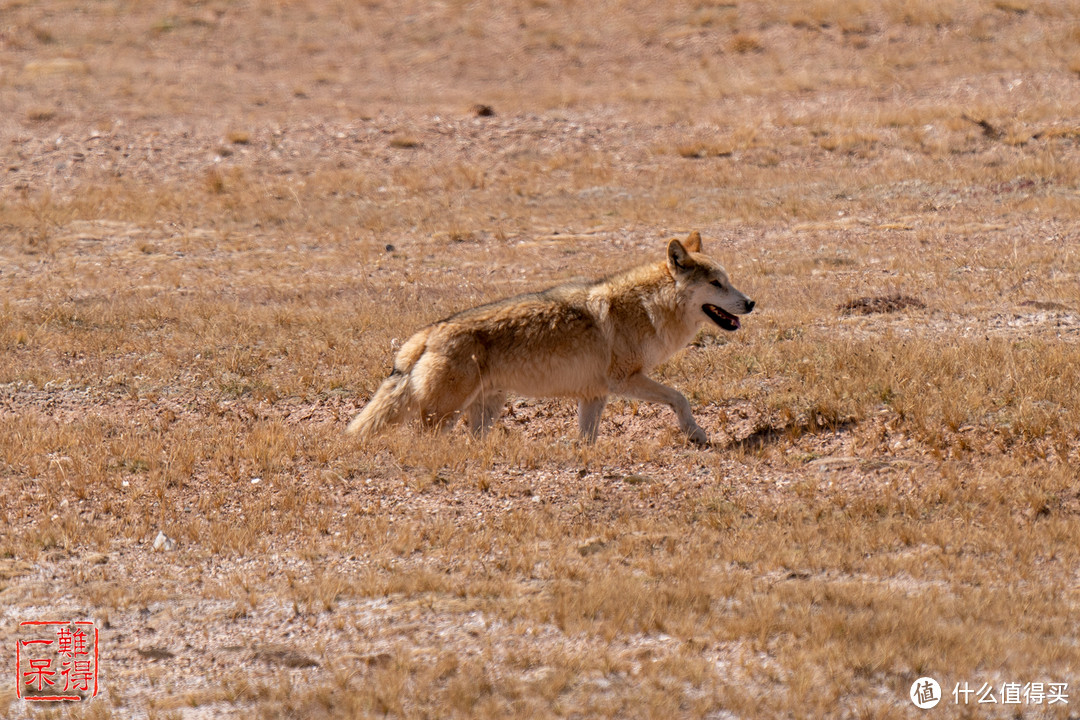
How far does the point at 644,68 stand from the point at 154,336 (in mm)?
23246

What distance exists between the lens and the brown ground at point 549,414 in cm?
567

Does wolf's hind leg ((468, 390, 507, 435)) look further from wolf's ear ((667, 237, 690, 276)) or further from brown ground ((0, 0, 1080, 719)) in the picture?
wolf's ear ((667, 237, 690, 276))

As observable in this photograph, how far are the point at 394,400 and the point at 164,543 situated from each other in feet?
7.85

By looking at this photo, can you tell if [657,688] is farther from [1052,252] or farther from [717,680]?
[1052,252]

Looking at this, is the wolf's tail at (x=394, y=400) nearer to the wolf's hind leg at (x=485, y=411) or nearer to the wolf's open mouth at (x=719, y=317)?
the wolf's hind leg at (x=485, y=411)

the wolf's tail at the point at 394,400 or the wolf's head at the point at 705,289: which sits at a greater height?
the wolf's head at the point at 705,289

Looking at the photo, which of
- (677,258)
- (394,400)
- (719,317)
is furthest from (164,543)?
(719,317)

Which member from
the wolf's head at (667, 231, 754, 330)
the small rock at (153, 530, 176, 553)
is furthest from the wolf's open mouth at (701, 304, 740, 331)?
the small rock at (153, 530, 176, 553)

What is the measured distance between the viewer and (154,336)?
13711 mm

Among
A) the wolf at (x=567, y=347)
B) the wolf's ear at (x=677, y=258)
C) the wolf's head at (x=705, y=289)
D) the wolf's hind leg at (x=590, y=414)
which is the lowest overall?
the wolf's hind leg at (x=590, y=414)

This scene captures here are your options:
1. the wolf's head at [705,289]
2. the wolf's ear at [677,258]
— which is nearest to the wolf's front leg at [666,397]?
the wolf's head at [705,289]

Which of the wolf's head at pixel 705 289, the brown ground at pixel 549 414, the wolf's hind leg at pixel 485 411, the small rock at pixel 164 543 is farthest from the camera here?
the wolf's head at pixel 705 289

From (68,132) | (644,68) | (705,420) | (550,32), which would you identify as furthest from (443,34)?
(705,420)

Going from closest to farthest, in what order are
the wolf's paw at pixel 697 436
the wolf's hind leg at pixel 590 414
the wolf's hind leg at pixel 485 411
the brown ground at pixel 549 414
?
the brown ground at pixel 549 414, the wolf's paw at pixel 697 436, the wolf's hind leg at pixel 485 411, the wolf's hind leg at pixel 590 414
